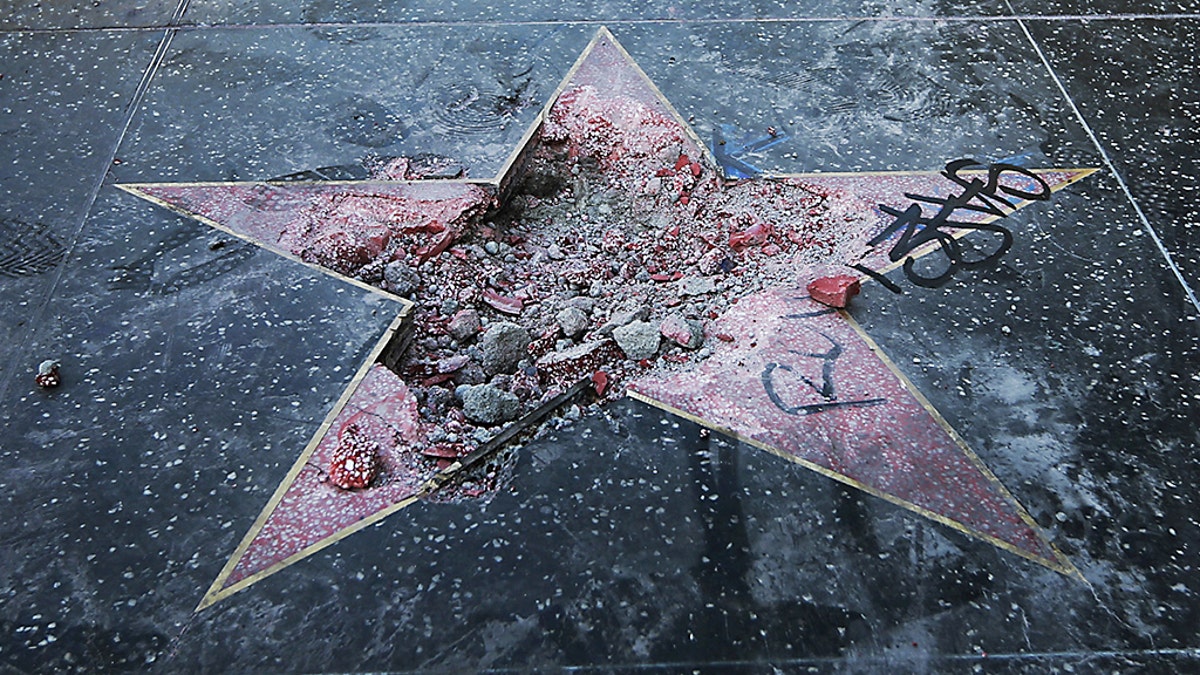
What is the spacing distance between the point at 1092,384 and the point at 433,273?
1746 millimetres

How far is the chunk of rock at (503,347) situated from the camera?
2391 millimetres

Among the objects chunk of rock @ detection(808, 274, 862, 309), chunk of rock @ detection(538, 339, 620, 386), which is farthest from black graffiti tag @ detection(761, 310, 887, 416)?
chunk of rock @ detection(538, 339, 620, 386)

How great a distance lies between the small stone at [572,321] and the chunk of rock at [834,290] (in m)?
0.62

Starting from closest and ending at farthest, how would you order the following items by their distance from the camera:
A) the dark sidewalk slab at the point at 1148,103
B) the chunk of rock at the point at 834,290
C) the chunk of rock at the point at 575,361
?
the chunk of rock at the point at 575,361, the chunk of rock at the point at 834,290, the dark sidewalk slab at the point at 1148,103

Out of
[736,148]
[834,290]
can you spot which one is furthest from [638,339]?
[736,148]

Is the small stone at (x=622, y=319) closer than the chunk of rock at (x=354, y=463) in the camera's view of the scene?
No

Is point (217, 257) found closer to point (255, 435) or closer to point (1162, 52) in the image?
point (255, 435)

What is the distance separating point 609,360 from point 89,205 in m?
1.69

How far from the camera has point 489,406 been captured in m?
2.24

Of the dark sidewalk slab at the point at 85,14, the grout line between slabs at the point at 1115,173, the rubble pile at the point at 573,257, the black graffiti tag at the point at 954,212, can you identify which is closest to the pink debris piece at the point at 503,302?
the rubble pile at the point at 573,257

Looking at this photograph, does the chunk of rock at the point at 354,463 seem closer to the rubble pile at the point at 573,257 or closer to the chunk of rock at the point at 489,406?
the rubble pile at the point at 573,257

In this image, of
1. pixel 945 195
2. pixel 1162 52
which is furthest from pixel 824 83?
pixel 1162 52

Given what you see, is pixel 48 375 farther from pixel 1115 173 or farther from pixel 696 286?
pixel 1115 173

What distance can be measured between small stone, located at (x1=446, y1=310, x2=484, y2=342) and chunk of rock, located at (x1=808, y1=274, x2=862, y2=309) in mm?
907
